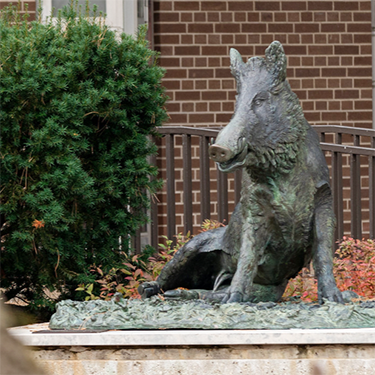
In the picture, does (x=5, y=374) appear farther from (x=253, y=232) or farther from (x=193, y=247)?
(x=193, y=247)

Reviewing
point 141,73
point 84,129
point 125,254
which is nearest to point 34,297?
point 125,254

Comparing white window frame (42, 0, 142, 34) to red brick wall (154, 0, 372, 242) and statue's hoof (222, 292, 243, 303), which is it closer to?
red brick wall (154, 0, 372, 242)

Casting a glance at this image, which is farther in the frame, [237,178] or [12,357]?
[237,178]

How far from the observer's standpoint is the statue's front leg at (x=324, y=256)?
338 centimetres

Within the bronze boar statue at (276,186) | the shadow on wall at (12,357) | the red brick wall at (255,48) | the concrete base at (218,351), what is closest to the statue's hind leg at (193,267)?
the bronze boar statue at (276,186)

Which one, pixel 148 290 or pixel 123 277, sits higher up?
pixel 148 290

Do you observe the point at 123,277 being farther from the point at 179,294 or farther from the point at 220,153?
the point at 220,153

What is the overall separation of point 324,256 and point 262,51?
6.29m

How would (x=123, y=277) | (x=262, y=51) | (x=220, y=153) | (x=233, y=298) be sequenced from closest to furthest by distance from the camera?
1. (x=220, y=153)
2. (x=233, y=298)
3. (x=123, y=277)
4. (x=262, y=51)

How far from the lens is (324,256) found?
340cm

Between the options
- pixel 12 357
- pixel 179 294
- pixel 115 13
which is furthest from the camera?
pixel 115 13

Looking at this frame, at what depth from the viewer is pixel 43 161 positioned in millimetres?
5113

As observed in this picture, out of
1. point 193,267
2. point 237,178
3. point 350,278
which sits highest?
point 237,178

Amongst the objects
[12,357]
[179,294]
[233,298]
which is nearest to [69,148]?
[179,294]
